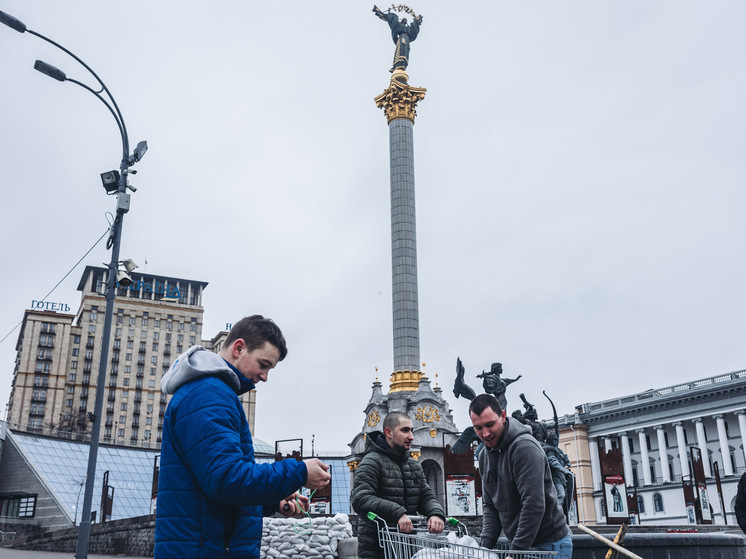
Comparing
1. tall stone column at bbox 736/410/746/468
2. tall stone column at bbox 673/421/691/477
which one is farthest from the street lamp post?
tall stone column at bbox 673/421/691/477

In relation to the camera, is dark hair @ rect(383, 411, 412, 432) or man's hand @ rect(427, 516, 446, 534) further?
dark hair @ rect(383, 411, 412, 432)

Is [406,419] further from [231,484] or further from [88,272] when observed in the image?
[88,272]

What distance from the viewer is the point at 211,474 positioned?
295 cm

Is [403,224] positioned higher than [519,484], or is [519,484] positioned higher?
[403,224]

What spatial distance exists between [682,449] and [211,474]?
64828 millimetres

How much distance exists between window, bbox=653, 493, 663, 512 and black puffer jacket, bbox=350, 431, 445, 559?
205 feet

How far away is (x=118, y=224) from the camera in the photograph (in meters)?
12.5

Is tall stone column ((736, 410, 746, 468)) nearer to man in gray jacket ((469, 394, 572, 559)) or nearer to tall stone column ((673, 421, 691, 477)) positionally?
tall stone column ((673, 421, 691, 477))

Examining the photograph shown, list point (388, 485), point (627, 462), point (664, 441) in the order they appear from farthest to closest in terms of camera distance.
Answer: point (627, 462) < point (664, 441) < point (388, 485)

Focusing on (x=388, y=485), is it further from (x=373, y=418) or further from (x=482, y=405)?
(x=373, y=418)

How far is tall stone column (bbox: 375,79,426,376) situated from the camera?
42062 millimetres

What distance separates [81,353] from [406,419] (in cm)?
10059

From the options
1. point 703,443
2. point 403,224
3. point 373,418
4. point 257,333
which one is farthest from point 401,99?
point 257,333

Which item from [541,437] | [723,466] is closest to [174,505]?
[541,437]
